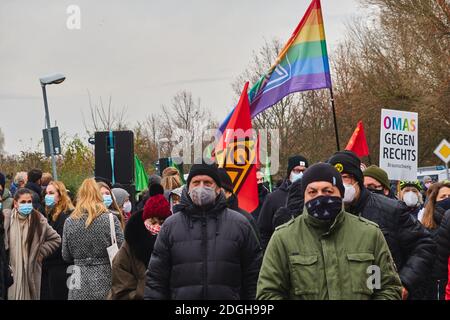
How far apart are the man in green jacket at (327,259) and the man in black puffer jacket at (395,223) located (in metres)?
1.68

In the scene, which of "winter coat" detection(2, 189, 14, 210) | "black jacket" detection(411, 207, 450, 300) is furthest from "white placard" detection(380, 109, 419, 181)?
Result: "black jacket" detection(411, 207, 450, 300)

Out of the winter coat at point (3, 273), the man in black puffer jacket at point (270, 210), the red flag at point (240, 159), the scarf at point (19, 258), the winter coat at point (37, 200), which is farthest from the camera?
the winter coat at point (37, 200)

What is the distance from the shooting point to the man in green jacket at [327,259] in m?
5.87

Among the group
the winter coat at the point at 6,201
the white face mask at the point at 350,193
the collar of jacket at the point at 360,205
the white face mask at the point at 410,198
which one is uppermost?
the white face mask at the point at 350,193

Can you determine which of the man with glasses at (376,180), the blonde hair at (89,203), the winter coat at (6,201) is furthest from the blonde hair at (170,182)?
the man with glasses at (376,180)

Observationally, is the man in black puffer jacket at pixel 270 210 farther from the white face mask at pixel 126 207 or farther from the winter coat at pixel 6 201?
the winter coat at pixel 6 201

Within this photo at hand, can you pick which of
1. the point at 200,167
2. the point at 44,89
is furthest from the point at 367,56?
the point at 200,167

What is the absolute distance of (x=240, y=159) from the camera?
11664mm

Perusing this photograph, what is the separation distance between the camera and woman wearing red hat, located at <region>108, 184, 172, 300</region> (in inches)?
332

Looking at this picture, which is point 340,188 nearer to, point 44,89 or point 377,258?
point 377,258

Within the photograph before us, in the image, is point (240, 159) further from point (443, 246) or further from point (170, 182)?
point (443, 246)
